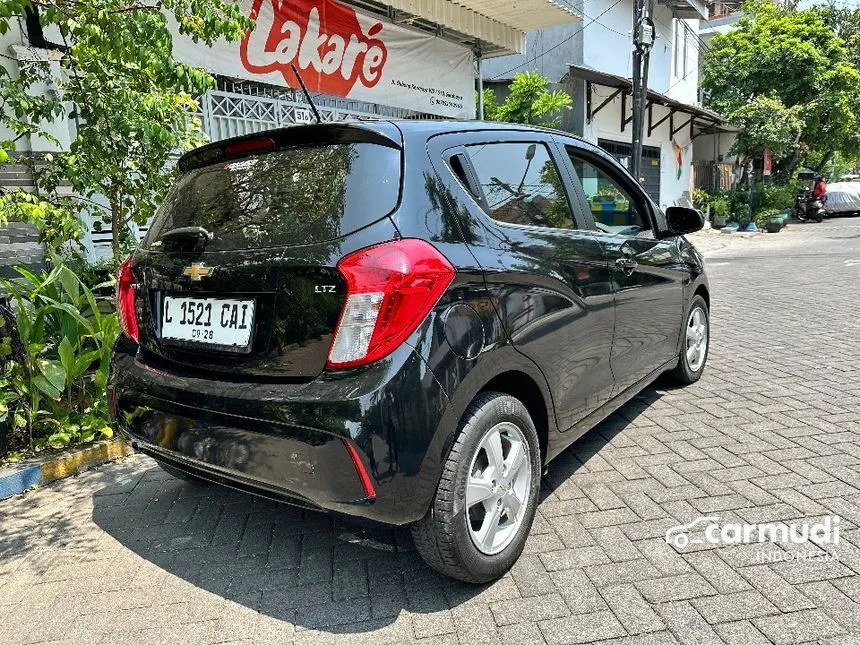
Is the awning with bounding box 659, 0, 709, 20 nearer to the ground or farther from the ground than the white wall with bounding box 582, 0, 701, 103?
farther from the ground

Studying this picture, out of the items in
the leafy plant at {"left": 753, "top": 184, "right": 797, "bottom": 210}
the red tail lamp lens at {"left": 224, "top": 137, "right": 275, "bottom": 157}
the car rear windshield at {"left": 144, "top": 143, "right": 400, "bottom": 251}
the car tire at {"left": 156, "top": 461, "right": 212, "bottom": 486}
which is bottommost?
the car tire at {"left": 156, "top": 461, "right": 212, "bottom": 486}

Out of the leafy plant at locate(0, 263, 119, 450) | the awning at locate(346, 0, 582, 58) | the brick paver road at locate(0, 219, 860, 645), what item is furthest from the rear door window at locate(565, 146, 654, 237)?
the awning at locate(346, 0, 582, 58)

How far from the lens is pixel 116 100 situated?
384cm

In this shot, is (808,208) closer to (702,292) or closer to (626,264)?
(702,292)

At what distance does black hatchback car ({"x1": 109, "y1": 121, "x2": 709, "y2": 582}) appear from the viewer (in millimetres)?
2041

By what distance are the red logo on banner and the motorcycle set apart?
22100mm

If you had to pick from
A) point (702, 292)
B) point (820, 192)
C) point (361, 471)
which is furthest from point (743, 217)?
point (361, 471)

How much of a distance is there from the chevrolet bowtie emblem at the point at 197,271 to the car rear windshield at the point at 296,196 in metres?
0.08

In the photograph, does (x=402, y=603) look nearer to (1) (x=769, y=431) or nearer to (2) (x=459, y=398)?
(2) (x=459, y=398)

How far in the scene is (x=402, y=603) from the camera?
2389mm

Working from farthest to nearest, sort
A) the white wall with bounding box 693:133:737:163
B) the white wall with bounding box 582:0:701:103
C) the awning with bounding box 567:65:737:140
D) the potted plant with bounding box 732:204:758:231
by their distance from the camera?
1. the white wall with bounding box 693:133:737:163
2. the potted plant with bounding box 732:204:758:231
3. the white wall with bounding box 582:0:701:103
4. the awning with bounding box 567:65:737:140

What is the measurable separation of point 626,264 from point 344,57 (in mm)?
6645

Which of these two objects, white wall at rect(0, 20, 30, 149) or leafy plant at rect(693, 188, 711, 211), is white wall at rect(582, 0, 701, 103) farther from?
white wall at rect(0, 20, 30, 149)
